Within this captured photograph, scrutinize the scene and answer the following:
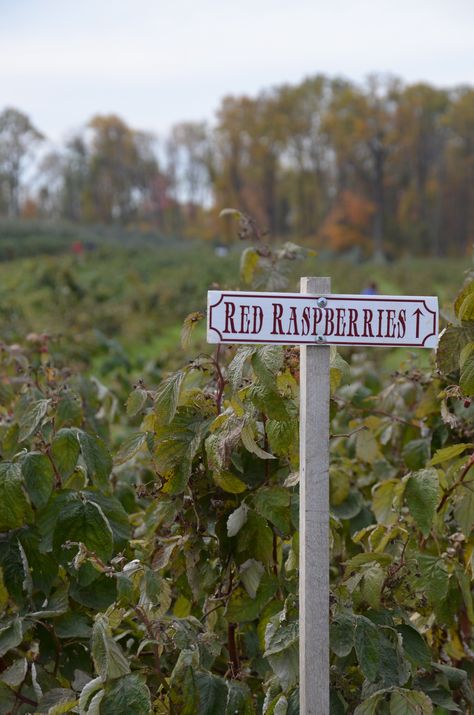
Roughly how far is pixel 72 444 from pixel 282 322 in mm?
593

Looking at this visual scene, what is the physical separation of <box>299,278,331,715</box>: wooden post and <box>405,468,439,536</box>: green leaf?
31 centimetres

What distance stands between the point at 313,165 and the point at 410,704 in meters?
45.3

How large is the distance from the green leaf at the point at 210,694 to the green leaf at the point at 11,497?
488 mm

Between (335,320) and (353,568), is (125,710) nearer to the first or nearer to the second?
(353,568)

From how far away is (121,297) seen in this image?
1539 centimetres

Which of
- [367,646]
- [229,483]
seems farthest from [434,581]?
[229,483]

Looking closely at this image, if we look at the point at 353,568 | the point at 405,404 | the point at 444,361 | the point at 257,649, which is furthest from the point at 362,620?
the point at 405,404

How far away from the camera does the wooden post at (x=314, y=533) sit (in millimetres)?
1505

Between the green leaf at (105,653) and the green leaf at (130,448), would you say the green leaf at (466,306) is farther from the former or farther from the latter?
the green leaf at (105,653)

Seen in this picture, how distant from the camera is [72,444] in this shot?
1.84 meters

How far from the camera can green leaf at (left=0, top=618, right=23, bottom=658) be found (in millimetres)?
1647

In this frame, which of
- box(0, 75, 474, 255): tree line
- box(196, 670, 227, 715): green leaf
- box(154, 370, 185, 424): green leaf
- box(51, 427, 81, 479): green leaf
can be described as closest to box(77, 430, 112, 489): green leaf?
box(51, 427, 81, 479): green leaf

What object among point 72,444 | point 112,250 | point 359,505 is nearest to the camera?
point 72,444

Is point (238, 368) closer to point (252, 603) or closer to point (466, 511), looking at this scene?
point (252, 603)
